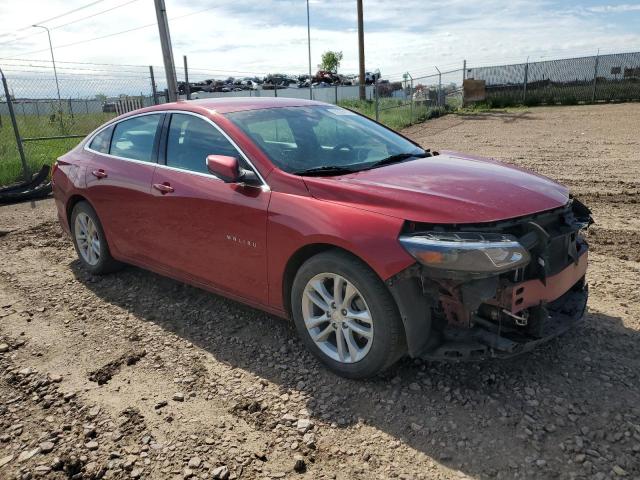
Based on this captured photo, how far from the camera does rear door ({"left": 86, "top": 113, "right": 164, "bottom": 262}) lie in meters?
4.32

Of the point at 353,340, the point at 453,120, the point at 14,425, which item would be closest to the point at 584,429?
the point at 353,340

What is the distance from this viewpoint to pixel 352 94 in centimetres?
3591

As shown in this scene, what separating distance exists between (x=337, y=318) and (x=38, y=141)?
40.4ft

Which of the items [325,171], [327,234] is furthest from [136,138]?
[327,234]

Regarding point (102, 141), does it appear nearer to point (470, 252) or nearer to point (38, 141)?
point (470, 252)

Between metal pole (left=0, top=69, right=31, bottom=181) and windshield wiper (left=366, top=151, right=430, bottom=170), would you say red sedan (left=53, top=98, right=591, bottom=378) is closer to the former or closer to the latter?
windshield wiper (left=366, top=151, right=430, bottom=170)

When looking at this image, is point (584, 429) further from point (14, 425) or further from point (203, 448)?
point (14, 425)

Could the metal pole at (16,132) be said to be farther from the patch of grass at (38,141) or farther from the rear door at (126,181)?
the rear door at (126,181)

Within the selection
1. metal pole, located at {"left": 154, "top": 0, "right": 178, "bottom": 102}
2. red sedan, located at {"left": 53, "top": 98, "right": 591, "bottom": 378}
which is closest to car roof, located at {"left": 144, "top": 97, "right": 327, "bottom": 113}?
red sedan, located at {"left": 53, "top": 98, "right": 591, "bottom": 378}

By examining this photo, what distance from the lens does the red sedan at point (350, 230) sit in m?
2.81

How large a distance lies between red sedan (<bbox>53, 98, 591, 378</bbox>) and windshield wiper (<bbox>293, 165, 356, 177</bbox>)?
0.02 m

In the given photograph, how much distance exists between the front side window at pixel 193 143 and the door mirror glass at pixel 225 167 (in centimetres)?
24

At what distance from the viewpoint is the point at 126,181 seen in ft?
14.5

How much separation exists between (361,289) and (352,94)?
3457 centimetres
